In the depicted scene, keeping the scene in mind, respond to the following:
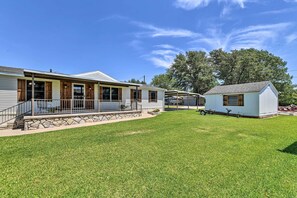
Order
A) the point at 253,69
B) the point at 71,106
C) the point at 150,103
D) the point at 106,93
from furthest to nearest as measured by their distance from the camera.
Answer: the point at 253,69
the point at 150,103
the point at 106,93
the point at 71,106

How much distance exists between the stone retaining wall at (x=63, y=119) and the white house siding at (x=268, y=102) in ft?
43.2

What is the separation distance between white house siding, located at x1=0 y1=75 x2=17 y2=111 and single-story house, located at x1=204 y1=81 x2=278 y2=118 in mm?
18168

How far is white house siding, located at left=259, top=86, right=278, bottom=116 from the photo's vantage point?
14943mm

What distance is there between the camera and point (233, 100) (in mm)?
16719

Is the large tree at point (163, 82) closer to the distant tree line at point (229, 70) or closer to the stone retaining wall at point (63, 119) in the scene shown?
the distant tree line at point (229, 70)

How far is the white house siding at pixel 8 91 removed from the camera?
912cm

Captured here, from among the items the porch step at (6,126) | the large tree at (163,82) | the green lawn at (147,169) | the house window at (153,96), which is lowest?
the green lawn at (147,169)

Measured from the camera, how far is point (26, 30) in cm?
1359

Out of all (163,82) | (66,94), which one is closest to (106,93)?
(66,94)

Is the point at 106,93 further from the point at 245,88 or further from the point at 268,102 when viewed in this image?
the point at 268,102

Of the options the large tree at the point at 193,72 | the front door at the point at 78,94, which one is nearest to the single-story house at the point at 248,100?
the front door at the point at 78,94

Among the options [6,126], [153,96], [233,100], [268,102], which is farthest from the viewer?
[153,96]

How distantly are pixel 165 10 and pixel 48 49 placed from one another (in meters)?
14.1

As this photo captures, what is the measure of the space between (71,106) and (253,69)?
36721mm
